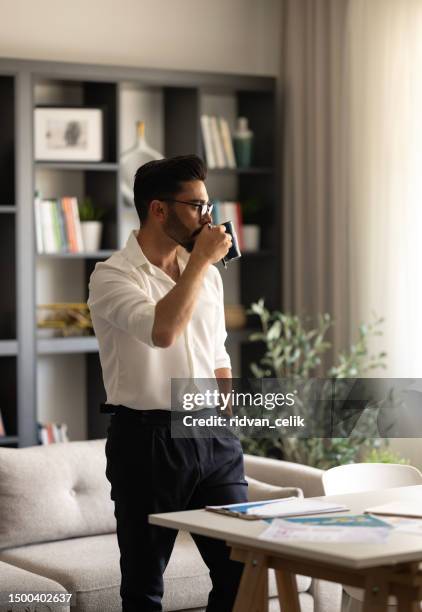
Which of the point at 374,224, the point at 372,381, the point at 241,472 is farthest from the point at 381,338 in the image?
the point at 241,472

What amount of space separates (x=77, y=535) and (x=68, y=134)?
2.14 meters

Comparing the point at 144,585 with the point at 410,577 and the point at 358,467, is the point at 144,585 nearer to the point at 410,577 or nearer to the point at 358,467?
the point at 410,577

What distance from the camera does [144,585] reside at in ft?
7.91

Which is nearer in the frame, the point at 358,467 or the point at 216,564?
the point at 216,564

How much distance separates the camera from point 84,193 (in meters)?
5.27

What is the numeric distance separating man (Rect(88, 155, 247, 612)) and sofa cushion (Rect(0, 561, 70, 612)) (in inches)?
26.1

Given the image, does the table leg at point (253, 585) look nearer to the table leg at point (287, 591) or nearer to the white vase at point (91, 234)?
the table leg at point (287, 591)

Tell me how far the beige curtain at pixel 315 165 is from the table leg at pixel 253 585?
9.76 ft

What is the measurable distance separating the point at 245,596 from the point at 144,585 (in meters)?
0.30

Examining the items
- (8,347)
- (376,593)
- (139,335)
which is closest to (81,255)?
(8,347)

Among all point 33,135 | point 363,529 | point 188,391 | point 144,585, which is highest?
point 33,135

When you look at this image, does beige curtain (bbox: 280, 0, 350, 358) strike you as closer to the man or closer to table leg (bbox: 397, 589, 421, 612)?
the man

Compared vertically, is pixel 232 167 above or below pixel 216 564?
above

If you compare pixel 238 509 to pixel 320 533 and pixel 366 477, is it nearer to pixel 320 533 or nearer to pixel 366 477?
pixel 320 533
